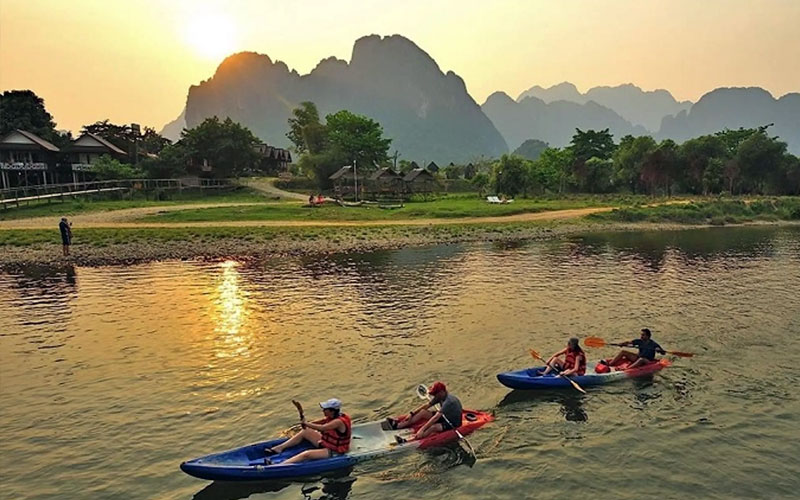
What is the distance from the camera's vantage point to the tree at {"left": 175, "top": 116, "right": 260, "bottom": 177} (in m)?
84.8

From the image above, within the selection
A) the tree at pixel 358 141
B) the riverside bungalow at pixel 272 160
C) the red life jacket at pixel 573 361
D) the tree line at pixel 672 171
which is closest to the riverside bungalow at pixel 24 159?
the riverside bungalow at pixel 272 160

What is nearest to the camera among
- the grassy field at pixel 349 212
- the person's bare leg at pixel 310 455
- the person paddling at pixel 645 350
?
the person's bare leg at pixel 310 455

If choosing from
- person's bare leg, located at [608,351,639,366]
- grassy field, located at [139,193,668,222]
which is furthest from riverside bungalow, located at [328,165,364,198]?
person's bare leg, located at [608,351,639,366]

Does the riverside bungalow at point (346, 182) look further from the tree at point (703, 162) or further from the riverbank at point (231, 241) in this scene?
the tree at point (703, 162)

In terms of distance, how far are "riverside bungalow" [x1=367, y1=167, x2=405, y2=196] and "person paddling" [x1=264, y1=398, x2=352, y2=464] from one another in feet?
212

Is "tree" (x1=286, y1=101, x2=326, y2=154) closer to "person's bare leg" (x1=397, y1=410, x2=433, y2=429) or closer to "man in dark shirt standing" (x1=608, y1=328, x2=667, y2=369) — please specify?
"man in dark shirt standing" (x1=608, y1=328, x2=667, y2=369)

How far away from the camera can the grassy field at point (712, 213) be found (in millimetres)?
60500

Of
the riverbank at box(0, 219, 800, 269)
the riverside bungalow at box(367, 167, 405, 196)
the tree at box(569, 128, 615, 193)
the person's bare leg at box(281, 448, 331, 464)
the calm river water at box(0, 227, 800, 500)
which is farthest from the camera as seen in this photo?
the tree at box(569, 128, 615, 193)

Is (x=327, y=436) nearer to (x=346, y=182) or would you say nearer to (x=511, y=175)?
(x=511, y=175)

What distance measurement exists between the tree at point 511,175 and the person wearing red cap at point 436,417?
6890 cm

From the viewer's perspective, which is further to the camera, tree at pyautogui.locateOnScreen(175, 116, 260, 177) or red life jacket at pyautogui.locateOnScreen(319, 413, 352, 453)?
tree at pyautogui.locateOnScreen(175, 116, 260, 177)

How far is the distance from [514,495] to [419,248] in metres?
32.5

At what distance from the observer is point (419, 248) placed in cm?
4359

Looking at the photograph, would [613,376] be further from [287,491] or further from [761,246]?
[761,246]
